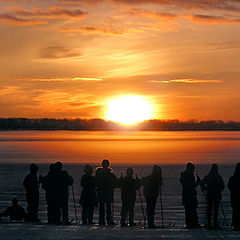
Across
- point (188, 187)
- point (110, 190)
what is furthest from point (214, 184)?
point (110, 190)

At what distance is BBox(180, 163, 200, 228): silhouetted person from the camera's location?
13.6 m

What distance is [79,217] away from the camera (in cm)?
1775

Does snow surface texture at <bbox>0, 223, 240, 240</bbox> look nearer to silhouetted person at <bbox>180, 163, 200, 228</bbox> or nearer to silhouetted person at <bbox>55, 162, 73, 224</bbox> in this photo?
silhouetted person at <bbox>180, 163, 200, 228</bbox>

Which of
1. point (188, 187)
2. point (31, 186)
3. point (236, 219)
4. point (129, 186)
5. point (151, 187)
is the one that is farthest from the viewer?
point (31, 186)

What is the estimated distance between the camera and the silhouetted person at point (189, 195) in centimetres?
1356

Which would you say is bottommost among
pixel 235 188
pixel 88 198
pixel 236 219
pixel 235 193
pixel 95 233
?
pixel 95 233

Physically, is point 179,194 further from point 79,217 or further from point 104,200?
point 104,200

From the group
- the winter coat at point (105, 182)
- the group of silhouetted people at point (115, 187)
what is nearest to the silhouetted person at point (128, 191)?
the group of silhouetted people at point (115, 187)

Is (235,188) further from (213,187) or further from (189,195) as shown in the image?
(189,195)

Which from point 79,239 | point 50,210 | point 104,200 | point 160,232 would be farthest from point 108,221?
point 79,239

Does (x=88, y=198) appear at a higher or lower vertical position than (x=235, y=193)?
lower

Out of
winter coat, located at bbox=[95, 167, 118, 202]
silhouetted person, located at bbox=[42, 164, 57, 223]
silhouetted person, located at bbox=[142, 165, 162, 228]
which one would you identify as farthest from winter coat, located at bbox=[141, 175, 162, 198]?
silhouetted person, located at bbox=[42, 164, 57, 223]

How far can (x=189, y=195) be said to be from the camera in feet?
45.3

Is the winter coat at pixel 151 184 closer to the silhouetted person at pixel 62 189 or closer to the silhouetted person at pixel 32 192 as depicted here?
the silhouetted person at pixel 62 189
